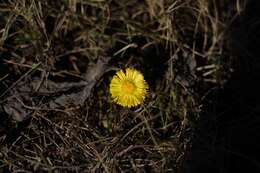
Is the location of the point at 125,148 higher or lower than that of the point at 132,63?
lower

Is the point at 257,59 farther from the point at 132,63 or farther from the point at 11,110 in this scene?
the point at 11,110

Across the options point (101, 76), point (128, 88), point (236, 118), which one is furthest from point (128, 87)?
point (236, 118)

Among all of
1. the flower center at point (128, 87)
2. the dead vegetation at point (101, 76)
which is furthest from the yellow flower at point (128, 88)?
the dead vegetation at point (101, 76)

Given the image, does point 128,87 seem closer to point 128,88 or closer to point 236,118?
point 128,88

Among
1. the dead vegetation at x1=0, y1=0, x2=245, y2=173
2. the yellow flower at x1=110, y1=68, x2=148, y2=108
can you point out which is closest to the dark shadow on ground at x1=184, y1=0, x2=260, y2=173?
the dead vegetation at x1=0, y1=0, x2=245, y2=173

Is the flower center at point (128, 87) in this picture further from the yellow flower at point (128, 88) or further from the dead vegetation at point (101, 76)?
the dead vegetation at point (101, 76)

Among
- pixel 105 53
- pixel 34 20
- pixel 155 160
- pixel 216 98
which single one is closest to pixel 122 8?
pixel 105 53
